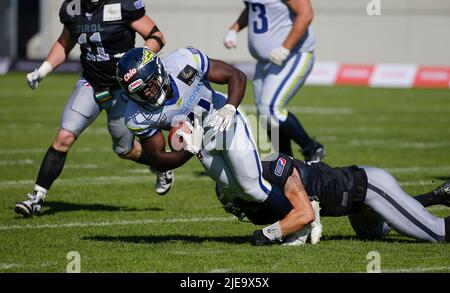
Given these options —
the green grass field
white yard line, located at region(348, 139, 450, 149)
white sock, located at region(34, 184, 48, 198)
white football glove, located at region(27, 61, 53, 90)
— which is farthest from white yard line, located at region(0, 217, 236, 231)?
white yard line, located at region(348, 139, 450, 149)

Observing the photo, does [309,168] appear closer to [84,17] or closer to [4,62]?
[84,17]

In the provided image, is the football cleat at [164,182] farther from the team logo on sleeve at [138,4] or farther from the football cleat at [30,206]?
the team logo on sleeve at [138,4]

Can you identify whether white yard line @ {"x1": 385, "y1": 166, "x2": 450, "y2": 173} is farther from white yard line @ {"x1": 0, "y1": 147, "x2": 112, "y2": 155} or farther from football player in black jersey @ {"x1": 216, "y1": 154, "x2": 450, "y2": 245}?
white yard line @ {"x1": 0, "y1": 147, "x2": 112, "y2": 155}

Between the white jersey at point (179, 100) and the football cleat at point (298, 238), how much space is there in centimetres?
91

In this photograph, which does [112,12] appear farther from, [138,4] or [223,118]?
[223,118]

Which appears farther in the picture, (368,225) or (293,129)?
(293,129)

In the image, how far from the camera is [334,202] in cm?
573

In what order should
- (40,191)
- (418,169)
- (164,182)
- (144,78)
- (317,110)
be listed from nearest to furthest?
(144,78) → (40,191) → (164,182) → (418,169) → (317,110)

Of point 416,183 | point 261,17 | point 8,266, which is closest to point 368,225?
point 8,266

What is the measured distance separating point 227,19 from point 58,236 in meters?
18.2

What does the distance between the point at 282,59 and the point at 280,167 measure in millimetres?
2822

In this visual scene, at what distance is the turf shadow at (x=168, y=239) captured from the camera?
5895mm

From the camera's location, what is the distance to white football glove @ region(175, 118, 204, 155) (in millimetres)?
5312
